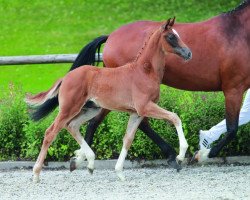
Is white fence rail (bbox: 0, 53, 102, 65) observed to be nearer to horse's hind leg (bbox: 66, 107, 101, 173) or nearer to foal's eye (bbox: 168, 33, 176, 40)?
horse's hind leg (bbox: 66, 107, 101, 173)

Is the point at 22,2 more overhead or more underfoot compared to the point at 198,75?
more underfoot

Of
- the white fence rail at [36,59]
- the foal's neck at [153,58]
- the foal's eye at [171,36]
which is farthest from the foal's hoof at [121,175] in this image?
the white fence rail at [36,59]

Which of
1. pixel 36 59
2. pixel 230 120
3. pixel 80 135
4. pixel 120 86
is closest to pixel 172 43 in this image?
pixel 120 86

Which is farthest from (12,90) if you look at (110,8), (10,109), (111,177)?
(110,8)

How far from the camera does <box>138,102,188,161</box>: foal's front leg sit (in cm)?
845

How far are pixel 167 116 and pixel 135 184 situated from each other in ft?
2.55

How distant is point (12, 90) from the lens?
10953 mm

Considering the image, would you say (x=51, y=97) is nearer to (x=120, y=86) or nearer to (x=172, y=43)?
(x=120, y=86)

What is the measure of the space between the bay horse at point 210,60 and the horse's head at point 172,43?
83 centimetres

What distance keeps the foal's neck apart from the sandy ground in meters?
1.11

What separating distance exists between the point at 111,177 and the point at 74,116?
0.83 m

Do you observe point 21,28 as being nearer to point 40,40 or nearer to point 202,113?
point 40,40

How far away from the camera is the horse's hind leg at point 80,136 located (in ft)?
29.7

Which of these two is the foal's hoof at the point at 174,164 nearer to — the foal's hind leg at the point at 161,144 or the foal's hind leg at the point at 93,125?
the foal's hind leg at the point at 161,144
